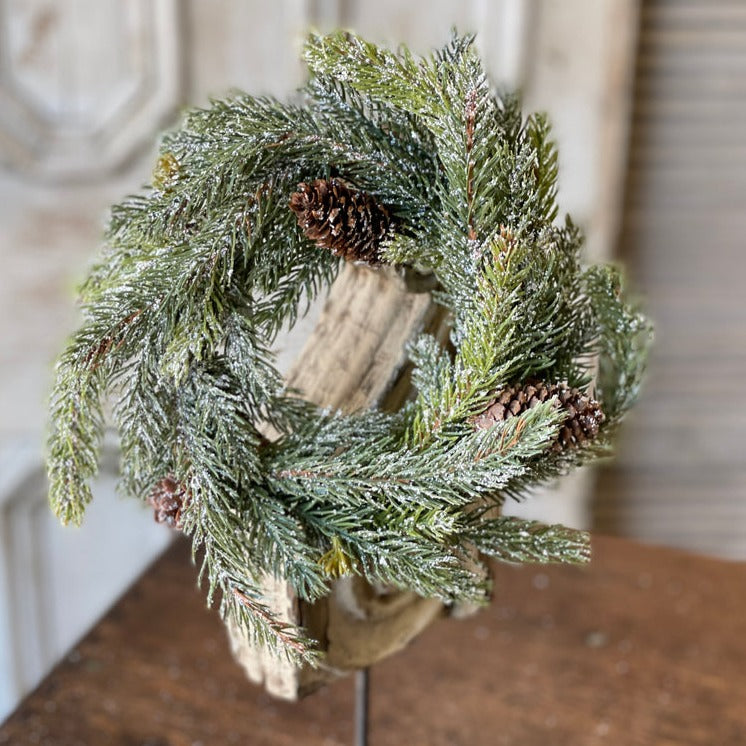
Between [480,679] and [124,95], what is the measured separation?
870 mm

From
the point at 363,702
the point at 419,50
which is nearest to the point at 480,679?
the point at 363,702

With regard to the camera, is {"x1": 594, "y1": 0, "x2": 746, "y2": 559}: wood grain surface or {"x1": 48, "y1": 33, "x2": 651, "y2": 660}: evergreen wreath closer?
{"x1": 48, "y1": 33, "x2": 651, "y2": 660}: evergreen wreath

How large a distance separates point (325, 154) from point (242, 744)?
0.54m

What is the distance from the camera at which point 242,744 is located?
28.1 inches

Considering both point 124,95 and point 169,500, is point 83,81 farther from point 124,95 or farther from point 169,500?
point 169,500

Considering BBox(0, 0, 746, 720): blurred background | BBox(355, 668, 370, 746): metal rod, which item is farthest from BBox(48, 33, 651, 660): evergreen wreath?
BBox(0, 0, 746, 720): blurred background

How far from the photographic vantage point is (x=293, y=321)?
1.50 ft

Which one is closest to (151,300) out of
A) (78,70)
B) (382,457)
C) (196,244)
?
(196,244)

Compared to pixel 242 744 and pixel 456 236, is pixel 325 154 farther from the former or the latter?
pixel 242 744

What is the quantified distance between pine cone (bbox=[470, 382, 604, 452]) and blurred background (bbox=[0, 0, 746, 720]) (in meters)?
0.70

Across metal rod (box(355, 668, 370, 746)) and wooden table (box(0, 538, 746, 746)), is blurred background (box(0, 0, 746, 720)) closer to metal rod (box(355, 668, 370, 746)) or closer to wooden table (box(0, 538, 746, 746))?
wooden table (box(0, 538, 746, 746))

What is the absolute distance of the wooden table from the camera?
2.35 feet

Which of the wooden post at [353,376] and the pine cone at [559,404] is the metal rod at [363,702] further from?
the pine cone at [559,404]

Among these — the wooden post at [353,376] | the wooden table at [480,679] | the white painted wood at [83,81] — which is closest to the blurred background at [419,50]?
the white painted wood at [83,81]
